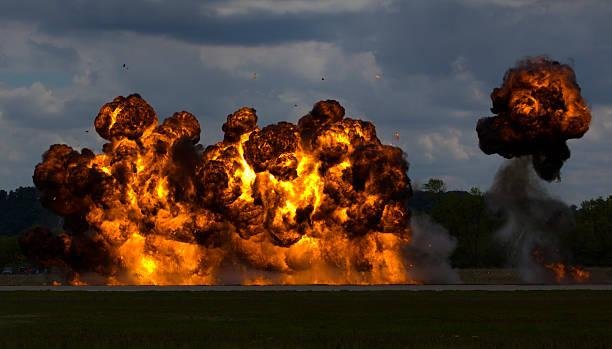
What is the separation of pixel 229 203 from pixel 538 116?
35607 millimetres

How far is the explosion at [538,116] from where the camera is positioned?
111125mm

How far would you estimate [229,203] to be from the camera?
409 feet

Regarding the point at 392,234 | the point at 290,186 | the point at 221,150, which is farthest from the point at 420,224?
the point at 221,150

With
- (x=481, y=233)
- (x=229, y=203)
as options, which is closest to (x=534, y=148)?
(x=229, y=203)

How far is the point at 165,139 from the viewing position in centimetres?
13500

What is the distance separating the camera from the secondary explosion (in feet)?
407

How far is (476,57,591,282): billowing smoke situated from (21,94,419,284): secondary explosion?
40.6 ft
